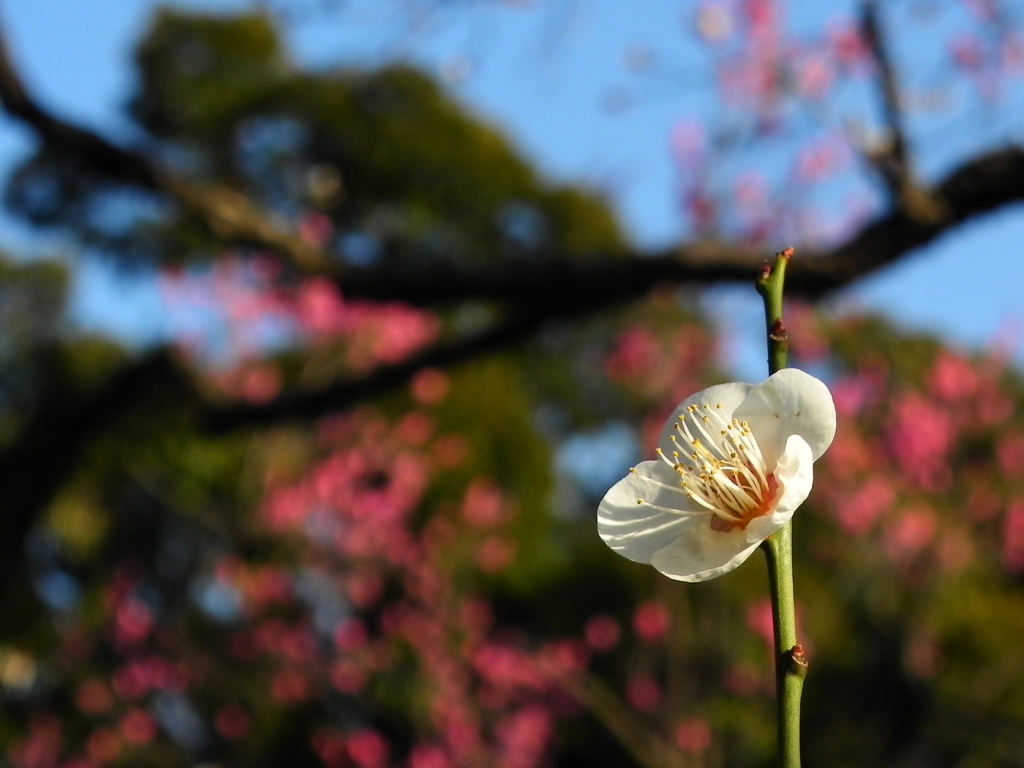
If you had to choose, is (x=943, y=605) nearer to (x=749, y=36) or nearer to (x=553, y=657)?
(x=553, y=657)

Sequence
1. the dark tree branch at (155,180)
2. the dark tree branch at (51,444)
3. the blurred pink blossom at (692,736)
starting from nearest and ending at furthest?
the dark tree branch at (155,180) < the dark tree branch at (51,444) < the blurred pink blossom at (692,736)

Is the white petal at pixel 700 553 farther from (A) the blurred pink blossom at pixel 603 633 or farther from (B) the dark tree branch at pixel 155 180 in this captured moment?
(A) the blurred pink blossom at pixel 603 633

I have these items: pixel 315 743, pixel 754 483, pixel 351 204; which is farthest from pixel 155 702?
pixel 754 483

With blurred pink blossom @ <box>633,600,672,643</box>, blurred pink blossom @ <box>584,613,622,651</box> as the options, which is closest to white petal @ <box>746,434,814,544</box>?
blurred pink blossom @ <box>633,600,672,643</box>

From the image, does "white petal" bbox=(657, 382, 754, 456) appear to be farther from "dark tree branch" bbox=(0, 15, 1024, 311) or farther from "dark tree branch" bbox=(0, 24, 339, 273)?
"dark tree branch" bbox=(0, 24, 339, 273)

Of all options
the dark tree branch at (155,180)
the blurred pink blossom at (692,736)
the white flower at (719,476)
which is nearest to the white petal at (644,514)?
the white flower at (719,476)

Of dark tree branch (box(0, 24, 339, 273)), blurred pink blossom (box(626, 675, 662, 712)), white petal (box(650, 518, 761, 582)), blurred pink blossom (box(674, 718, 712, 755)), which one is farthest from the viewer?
blurred pink blossom (box(626, 675, 662, 712))

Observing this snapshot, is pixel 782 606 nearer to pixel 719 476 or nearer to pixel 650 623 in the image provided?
pixel 719 476
